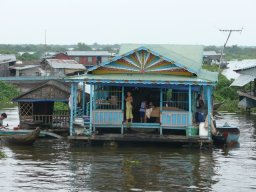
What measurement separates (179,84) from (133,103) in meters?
2.80

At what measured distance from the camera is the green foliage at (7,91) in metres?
50.3

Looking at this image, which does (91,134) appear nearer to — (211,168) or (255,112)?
(211,168)

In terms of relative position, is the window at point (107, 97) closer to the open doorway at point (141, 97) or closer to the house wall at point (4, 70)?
the open doorway at point (141, 97)

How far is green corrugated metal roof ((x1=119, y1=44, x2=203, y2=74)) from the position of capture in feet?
76.0

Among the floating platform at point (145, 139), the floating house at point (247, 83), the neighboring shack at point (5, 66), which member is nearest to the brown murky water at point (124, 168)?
the floating platform at point (145, 139)

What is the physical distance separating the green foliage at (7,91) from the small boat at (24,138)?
26813 mm

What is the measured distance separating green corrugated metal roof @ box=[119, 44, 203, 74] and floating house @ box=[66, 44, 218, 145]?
9cm

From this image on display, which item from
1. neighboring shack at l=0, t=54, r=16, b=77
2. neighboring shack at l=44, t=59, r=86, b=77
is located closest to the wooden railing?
neighboring shack at l=44, t=59, r=86, b=77

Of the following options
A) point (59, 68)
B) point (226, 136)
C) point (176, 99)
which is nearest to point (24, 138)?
point (176, 99)

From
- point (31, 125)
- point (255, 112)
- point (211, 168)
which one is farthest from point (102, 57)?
point (211, 168)

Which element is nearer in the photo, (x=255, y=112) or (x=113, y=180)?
(x=113, y=180)

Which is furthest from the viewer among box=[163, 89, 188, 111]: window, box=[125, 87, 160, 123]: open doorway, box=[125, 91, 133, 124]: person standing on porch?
box=[125, 87, 160, 123]: open doorway

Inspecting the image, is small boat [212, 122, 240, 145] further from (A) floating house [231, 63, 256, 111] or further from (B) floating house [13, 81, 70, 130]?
(A) floating house [231, 63, 256, 111]

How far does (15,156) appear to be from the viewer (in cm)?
2116
